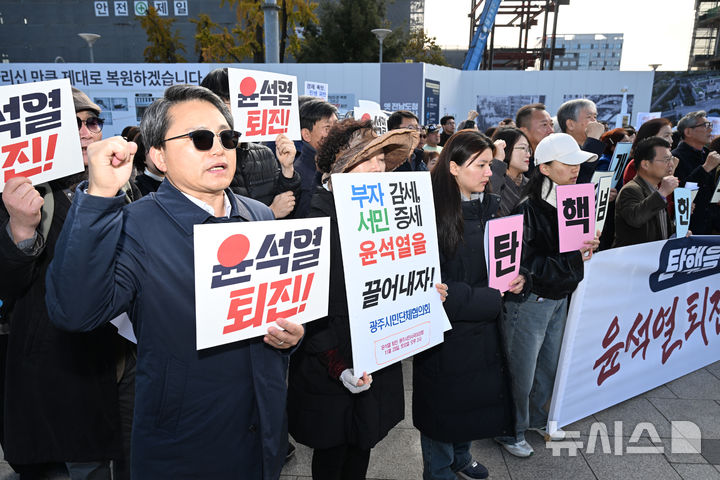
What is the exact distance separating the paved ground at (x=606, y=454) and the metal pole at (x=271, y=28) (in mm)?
8978

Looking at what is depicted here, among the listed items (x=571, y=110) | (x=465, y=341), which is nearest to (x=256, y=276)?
(x=465, y=341)

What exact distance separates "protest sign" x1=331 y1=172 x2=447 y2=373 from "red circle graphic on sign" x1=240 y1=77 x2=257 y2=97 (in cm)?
183

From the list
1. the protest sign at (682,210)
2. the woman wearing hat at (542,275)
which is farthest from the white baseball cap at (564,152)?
the protest sign at (682,210)

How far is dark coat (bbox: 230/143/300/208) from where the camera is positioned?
3.07 m

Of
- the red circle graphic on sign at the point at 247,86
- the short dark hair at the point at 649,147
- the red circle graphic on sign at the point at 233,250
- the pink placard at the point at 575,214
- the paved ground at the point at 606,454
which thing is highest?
the red circle graphic on sign at the point at 247,86

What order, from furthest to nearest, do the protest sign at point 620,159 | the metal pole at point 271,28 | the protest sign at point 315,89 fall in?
the metal pole at point 271,28 < the protest sign at point 315,89 < the protest sign at point 620,159

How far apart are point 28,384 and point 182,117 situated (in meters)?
1.27

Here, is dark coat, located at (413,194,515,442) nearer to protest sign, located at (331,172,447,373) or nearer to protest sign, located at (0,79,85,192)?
protest sign, located at (331,172,447,373)

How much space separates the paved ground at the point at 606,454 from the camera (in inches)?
110

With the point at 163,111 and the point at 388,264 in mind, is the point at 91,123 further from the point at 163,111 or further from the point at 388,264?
the point at 388,264

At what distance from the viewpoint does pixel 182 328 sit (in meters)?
1.44

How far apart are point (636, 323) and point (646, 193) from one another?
0.97 m

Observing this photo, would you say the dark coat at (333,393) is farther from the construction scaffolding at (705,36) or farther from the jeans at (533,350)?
the construction scaffolding at (705,36)

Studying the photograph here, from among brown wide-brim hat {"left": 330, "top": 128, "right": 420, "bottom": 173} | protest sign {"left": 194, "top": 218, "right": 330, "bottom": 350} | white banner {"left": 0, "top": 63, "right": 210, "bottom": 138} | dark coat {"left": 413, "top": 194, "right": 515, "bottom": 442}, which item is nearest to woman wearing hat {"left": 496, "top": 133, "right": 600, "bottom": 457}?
dark coat {"left": 413, "top": 194, "right": 515, "bottom": 442}
